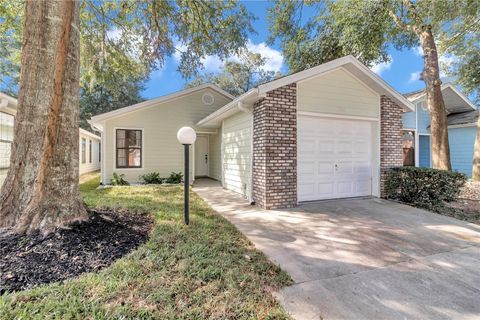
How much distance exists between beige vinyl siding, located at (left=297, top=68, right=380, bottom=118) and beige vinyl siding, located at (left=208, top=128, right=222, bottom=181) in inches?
207

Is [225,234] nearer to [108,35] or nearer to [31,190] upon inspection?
[31,190]

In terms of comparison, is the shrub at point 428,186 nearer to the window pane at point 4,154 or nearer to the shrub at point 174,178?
the shrub at point 174,178

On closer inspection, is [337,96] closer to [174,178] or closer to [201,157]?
[174,178]

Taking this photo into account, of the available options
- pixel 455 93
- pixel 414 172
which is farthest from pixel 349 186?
pixel 455 93

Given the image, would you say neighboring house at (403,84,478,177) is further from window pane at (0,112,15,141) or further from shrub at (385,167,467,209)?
window pane at (0,112,15,141)

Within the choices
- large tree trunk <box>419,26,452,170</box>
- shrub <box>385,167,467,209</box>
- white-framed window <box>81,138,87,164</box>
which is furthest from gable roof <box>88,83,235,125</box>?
shrub <box>385,167,467,209</box>

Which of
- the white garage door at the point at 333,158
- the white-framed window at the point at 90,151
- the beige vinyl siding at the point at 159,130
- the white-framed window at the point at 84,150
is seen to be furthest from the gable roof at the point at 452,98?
the white-framed window at the point at 90,151

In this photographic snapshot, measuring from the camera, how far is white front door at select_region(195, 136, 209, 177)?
1217cm

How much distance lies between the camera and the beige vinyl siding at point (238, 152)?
21.7 feet

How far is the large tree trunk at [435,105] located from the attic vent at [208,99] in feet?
27.5

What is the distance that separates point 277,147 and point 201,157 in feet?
24.2

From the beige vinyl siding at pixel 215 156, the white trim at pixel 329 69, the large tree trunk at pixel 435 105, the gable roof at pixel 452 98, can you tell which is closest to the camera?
the white trim at pixel 329 69

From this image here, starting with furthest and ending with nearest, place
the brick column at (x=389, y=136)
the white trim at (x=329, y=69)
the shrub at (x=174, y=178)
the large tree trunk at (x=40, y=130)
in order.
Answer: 1. the shrub at (x=174, y=178)
2. the brick column at (x=389, y=136)
3. the white trim at (x=329, y=69)
4. the large tree trunk at (x=40, y=130)

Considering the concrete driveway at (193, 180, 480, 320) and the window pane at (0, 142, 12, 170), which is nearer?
the concrete driveway at (193, 180, 480, 320)
